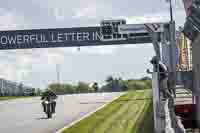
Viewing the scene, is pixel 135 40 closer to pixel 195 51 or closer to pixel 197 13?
pixel 195 51

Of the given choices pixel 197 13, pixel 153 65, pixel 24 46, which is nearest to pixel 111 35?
pixel 24 46

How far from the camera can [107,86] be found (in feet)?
337

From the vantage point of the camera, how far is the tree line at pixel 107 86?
310 ft

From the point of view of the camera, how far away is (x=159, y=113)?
1360 cm

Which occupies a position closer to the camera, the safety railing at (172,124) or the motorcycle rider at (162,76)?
the safety railing at (172,124)

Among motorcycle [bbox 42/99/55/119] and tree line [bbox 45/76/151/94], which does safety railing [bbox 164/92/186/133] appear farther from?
tree line [bbox 45/76/151/94]

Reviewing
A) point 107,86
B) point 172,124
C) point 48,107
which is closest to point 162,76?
point 172,124

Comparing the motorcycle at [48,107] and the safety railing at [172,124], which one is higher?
the safety railing at [172,124]

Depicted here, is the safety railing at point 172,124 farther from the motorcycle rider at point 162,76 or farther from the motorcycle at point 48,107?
the motorcycle at point 48,107

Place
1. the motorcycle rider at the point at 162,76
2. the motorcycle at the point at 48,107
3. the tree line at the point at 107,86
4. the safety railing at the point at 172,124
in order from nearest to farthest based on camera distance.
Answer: the safety railing at the point at 172,124 → the motorcycle rider at the point at 162,76 → the motorcycle at the point at 48,107 → the tree line at the point at 107,86

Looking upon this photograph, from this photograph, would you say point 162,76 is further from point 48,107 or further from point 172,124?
point 48,107

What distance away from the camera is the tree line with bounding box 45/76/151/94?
310 feet

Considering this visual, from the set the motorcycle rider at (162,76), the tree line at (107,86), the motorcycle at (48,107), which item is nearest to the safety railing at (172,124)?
the motorcycle rider at (162,76)

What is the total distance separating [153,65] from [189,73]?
44.1 feet
